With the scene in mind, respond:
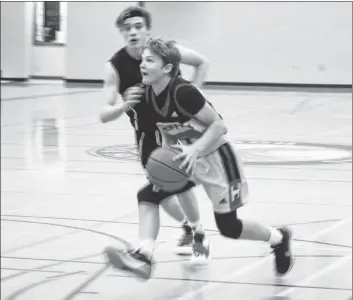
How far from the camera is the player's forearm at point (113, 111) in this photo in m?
4.44

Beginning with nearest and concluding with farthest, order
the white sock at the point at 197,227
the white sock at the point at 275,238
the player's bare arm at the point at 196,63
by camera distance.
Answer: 1. the white sock at the point at 275,238
2. the player's bare arm at the point at 196,63
3. the white sock at the point at 197,227

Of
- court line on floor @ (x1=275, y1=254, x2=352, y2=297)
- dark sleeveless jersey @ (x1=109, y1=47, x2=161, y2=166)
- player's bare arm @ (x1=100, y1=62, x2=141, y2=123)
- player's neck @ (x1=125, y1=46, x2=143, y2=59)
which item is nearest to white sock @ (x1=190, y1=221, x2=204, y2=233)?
dark sleeveless jersey @ (x1=109, y1=47, x2=161, y2=166)

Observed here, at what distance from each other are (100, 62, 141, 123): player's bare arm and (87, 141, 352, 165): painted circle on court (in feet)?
16.8

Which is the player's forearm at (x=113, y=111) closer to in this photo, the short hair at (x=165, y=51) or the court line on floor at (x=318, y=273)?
the short hair at (x=165, y=51)

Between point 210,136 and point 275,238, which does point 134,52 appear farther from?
point 275,238

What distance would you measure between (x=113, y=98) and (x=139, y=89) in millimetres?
372

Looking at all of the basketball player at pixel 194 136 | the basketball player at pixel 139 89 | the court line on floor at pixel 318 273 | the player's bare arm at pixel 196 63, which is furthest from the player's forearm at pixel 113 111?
the court line on floor at pixel 318 273

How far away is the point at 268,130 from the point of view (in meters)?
14.1

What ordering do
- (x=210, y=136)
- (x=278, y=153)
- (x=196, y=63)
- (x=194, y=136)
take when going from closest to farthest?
1. (x=210, y=136)
2. (x=194, y=136)
3. (x=196, y=63)
4. (x=278, y=153)

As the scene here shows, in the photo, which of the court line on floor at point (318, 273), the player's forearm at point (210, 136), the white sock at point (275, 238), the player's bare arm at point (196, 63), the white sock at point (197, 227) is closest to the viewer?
the player's forearm at point (210, 136)

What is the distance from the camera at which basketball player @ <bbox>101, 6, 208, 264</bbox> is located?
15.0 ft

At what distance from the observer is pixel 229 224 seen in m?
4.56

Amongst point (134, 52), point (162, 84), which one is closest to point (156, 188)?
point (162, 84)

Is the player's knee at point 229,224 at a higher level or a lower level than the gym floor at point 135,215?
higher
